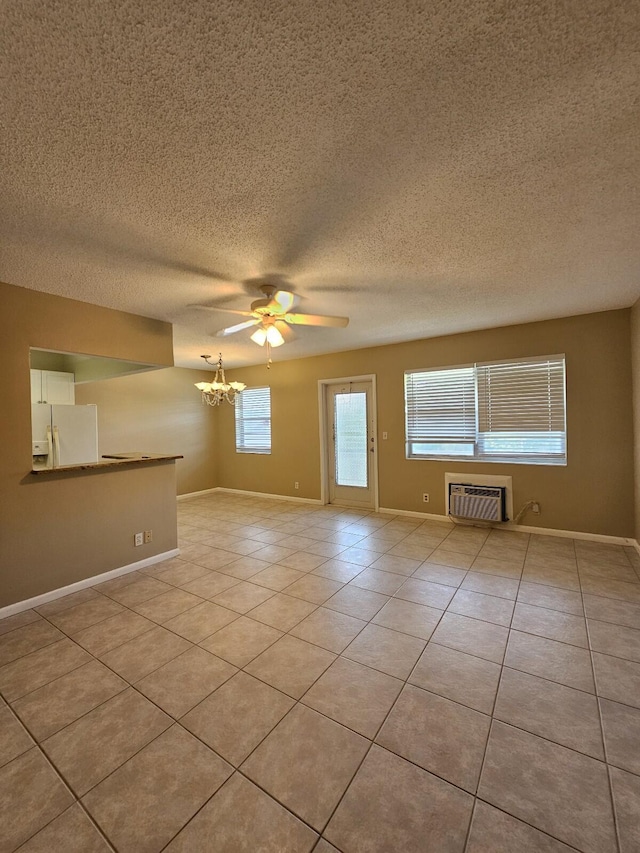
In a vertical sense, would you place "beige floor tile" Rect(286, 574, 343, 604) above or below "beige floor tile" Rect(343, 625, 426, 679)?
above

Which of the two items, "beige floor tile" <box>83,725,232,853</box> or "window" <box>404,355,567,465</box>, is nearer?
"beige floor tile" <box>83,725,232,853</box>

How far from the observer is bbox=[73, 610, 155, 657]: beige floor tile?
225 cm

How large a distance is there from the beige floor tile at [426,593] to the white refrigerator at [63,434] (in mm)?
3380

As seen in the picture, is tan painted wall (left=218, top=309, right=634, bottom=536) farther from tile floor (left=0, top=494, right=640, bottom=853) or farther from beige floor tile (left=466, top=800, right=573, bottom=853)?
beige floor tile (left=466, top=800, right=573, bottom=853)

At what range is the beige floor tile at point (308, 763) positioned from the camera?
4.24 ft

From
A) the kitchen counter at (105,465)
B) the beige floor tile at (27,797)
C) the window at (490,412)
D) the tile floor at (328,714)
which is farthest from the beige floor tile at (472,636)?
the kitchen counter at (105,465)

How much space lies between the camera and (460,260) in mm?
2488

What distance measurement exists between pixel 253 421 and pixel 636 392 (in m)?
5.52

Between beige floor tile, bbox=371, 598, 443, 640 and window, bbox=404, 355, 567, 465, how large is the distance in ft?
8.22

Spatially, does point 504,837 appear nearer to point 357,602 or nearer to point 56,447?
point 357,602

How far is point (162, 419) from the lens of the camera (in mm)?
6379

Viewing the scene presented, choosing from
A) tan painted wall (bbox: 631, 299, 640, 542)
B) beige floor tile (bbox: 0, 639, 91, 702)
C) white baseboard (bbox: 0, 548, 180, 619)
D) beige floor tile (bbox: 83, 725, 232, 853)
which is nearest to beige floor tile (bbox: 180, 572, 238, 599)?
white baseboard (bbox: 0, 548, 180, 619)

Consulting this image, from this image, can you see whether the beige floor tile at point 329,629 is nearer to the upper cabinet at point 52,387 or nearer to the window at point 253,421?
the upper cabinet at point 52,387

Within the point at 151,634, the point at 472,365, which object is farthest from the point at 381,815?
the point at 472,365
